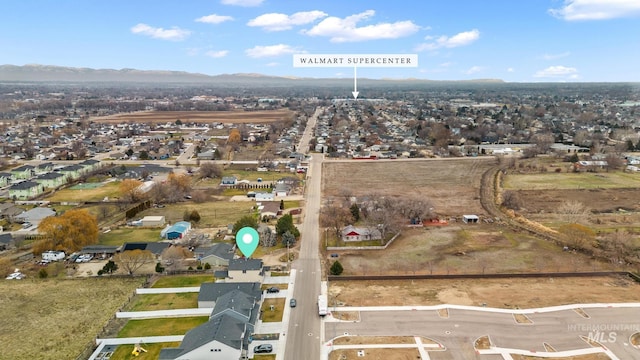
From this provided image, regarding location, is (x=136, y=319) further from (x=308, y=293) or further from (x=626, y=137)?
(x=626, y=137)

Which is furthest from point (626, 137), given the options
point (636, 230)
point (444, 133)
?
point (636, 230)

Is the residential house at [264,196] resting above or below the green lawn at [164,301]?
above

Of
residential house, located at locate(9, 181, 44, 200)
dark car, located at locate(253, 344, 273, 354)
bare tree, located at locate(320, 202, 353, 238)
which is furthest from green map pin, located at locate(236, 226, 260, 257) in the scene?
residential house, located at locate(9, 181, 44, 200)

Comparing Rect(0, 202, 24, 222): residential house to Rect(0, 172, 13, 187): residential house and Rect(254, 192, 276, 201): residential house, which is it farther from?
Rect(254, 192, 276, 201): residential house

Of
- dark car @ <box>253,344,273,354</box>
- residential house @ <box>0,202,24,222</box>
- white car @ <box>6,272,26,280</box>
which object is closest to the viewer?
dark car @ <box>253,344,273,354</box>

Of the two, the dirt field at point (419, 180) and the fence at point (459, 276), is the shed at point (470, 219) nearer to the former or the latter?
the dirt field at point (419, 180)

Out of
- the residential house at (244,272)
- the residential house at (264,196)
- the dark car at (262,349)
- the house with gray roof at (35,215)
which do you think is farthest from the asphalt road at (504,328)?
the house with gray roof at (35,215)

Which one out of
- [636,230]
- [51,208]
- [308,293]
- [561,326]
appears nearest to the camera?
[561,326]
